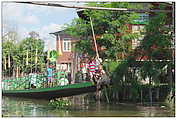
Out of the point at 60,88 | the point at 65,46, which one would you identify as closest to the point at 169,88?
the point at 60,88

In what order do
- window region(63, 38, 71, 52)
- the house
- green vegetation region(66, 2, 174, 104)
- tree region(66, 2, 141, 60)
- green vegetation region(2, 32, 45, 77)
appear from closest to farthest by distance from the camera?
green vegetation region(66, 2, 174, 104) < tree region(66, 2, 141, 60) < green vegetation region(2, 32, 45, 77) < the house < window region(63, 38, 71, 52)

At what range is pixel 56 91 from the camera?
48.0 feet

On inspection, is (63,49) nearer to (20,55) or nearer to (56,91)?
(20,55)

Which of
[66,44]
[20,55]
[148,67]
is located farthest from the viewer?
[66,44]

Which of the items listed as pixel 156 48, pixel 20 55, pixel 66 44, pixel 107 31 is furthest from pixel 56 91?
pixel 66 44

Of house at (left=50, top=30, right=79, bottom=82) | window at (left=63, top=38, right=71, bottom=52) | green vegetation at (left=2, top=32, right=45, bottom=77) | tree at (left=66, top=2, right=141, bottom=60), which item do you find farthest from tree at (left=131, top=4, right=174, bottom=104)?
window at (left=63, top=38, right=71, bottom=52)

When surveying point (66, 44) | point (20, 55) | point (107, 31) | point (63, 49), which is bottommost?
point (20, 55)

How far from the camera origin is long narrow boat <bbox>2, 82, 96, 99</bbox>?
1325 cm

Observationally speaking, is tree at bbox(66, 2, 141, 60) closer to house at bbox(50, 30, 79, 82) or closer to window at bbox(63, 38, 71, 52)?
house at bbox(50, 30, 79, 82)

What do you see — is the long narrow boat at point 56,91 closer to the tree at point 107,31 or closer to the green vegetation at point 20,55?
the tree at point 107,31

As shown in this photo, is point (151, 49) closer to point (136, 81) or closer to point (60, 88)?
point (136, 81)

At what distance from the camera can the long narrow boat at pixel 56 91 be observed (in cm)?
1325

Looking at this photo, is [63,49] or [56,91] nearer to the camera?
[56,91]

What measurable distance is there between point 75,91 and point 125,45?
392 cm
